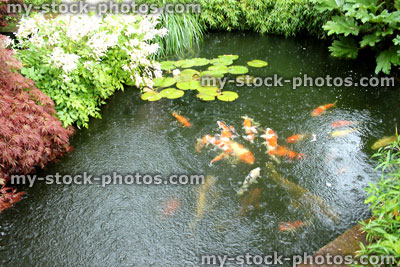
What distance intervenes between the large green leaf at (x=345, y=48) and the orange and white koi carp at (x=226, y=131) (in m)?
2.90

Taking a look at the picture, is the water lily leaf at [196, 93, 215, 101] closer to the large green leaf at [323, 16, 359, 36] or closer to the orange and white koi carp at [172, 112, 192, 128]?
the orange and white koi carp at [172, 112, 192, 128]

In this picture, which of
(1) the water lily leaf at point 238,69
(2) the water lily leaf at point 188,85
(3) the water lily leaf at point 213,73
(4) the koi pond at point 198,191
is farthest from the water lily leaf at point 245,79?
(2) the water lily leaf at point 188,85

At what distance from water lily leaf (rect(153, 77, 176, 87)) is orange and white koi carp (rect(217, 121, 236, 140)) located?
1434 millimetres

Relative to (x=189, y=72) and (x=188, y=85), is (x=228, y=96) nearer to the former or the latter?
(x=188, y=85)

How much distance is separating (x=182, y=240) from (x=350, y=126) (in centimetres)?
275

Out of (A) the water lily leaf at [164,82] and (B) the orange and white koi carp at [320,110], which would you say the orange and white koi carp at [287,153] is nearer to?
(B) the orange and white koi carp at [320,110]

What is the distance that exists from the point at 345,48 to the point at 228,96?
8.23ft

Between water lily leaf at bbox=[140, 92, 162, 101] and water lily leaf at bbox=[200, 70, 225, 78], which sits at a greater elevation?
water lily leaf at bbox=[200, 70, 225, 78]

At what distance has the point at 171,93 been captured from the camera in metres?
5.15

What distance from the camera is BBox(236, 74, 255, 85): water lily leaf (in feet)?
18.1

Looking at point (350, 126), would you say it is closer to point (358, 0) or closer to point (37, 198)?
point (358, 0)

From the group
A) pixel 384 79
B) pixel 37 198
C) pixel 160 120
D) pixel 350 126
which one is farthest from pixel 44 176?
pixel 384 79

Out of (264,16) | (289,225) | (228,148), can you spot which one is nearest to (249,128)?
(228,148)

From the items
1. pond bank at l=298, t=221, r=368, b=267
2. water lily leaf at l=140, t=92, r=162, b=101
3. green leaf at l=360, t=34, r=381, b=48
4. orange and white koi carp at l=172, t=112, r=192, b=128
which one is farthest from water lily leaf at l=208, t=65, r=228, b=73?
pond bank at l=298, t=221, r=368, b=267
